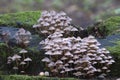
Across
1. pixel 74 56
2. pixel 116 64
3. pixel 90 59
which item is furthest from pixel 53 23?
pixel 116 64

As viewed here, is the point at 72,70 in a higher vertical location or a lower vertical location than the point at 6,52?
lower

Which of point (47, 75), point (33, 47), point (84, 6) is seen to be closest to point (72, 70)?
point (47, 75)

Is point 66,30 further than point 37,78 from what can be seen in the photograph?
Yes

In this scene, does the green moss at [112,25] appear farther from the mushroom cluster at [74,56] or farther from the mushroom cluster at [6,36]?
the mushroom cluster at [6,36]

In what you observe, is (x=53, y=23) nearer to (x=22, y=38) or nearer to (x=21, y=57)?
(x=22, y=38)

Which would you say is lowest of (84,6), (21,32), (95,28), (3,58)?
(3,58)

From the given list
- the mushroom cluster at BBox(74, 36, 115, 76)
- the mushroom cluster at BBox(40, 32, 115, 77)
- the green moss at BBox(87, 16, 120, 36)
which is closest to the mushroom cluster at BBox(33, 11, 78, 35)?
the mushroom cluster at BBox(40, 32, 115, 77)

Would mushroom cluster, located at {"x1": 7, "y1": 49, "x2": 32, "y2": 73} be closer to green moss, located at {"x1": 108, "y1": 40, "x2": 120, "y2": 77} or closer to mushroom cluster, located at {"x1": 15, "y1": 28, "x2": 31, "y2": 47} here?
mushroom cluster, located at {"x1": 15, "y1": 28, "x2": 31, "y2": 47}

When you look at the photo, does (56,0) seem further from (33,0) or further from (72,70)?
(72,70)
